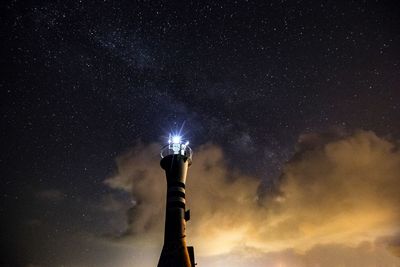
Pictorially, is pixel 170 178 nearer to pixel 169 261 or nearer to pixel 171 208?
pixel 171 208

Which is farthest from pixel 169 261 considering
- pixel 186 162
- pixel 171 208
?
pixel 186 162

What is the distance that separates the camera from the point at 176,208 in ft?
72.0

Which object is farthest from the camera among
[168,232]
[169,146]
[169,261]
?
[169,146]

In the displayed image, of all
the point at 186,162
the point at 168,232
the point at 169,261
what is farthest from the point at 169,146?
the point at 169,261

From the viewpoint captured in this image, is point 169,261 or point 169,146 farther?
point 169,146

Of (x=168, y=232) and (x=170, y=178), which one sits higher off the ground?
(x=170, y=178)

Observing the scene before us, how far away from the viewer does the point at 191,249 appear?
72.0 ft

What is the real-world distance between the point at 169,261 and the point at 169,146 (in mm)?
8939

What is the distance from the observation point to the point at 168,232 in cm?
2130

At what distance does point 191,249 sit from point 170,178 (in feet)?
17.3

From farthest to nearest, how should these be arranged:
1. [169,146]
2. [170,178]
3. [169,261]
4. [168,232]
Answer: [169,146] < [170,178] < [168,232] < [169,261]

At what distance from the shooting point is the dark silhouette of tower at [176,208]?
798 inches

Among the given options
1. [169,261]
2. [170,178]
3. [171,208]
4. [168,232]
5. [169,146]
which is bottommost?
[169,261]

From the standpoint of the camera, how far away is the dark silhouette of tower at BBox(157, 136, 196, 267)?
20267 millimetres
